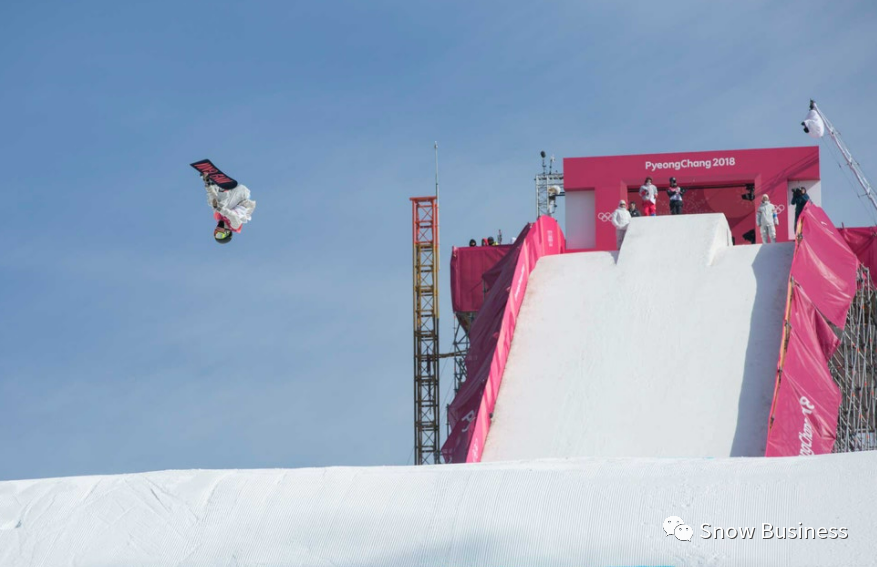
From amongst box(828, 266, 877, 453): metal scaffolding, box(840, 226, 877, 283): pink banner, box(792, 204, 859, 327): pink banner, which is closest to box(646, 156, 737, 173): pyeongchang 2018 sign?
box(840, 226, 877, 283): pink banner

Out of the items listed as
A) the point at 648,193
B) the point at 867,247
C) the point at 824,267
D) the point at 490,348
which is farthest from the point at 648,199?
the point at 490,348

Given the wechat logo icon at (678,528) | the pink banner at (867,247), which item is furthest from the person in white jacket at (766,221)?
the wechat logo icon at (678,528)

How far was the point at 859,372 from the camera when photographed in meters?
19.7

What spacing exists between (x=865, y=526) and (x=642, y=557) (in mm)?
1385

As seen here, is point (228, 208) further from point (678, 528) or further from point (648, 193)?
point (648, 193)

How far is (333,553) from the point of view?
8.93m

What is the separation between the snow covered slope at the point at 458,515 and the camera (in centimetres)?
829

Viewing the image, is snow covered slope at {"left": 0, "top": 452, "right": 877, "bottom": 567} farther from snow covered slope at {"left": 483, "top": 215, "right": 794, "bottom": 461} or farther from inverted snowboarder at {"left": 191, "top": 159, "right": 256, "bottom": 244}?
snow covered slope at {"left": 483, "top": 215, "right": 794, "bottom": 461}

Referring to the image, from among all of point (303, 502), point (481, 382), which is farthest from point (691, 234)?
point (303, 502)

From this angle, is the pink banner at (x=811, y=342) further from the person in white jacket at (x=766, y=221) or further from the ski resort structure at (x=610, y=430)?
the person in white jacket at (x=766, y=221)

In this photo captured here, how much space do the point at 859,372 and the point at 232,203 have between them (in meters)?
10.6

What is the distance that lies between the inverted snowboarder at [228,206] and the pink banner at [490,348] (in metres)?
3.66

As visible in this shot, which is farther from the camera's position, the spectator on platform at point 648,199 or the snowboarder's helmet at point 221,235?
the spectator on platform at point 648,199

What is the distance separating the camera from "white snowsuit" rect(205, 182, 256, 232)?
13.6m
